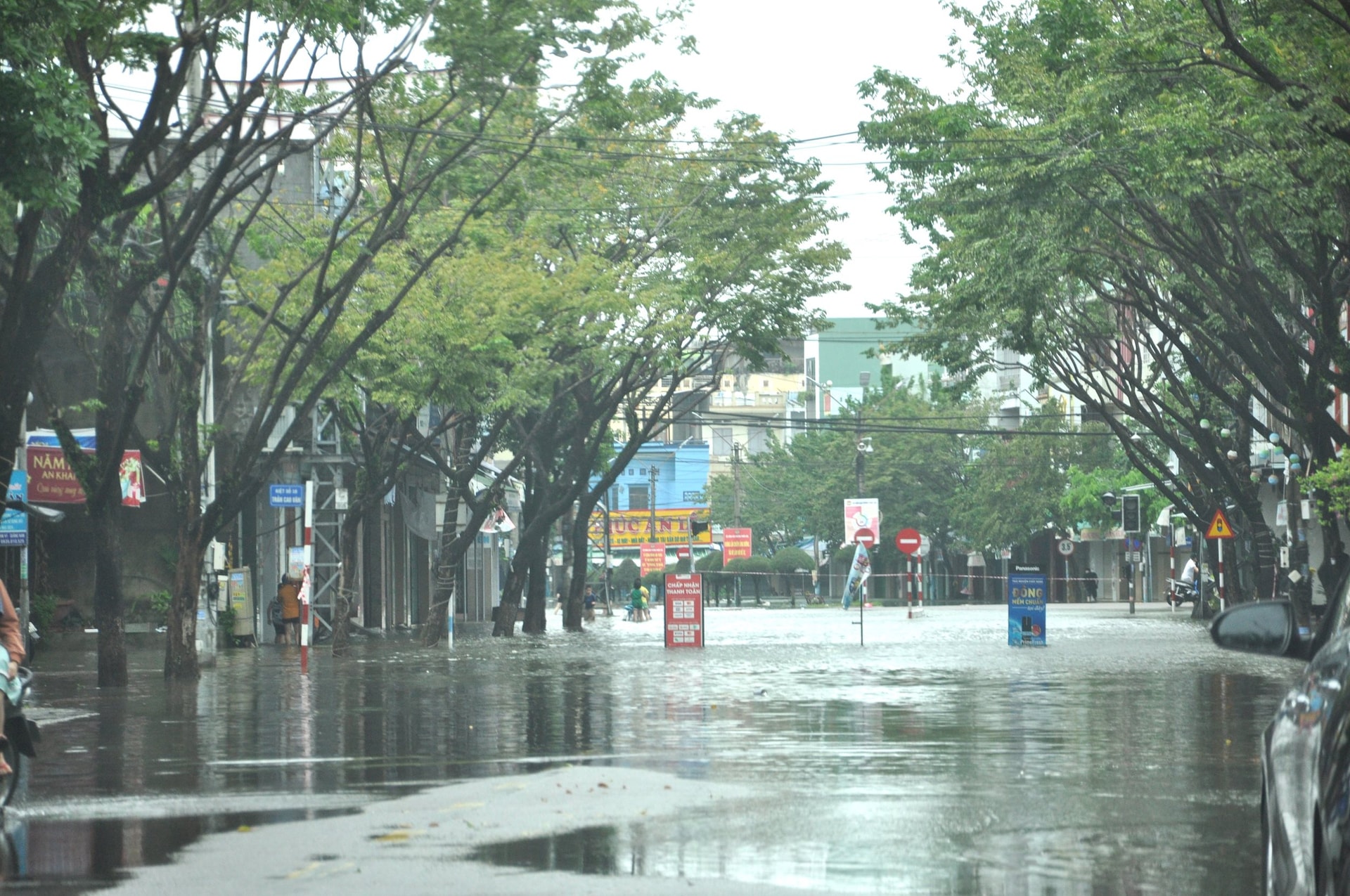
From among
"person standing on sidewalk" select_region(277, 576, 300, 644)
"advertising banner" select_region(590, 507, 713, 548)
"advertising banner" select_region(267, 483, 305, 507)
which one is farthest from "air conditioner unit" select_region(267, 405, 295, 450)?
"advertising banner" select_region(590, 507, 713, 548)

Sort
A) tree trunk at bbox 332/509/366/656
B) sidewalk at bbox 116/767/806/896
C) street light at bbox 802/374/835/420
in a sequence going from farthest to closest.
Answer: street light at bbox 802/374/835/420, tree trunk at bbox 332/509/366/656, sidewalk at bbox 116/767/806/896

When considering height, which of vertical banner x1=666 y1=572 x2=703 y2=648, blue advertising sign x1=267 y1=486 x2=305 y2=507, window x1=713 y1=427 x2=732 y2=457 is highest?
window x1=713 y1=427 x2=732 y2=457

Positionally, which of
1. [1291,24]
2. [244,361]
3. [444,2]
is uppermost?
[444,2]

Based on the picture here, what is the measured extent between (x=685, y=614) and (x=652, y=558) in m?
43.4

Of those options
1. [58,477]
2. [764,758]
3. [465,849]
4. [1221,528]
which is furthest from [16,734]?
[1221,528]

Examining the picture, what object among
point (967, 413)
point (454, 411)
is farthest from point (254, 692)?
point (967, 413)

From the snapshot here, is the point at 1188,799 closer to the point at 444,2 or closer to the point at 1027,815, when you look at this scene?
the point at 1027,815

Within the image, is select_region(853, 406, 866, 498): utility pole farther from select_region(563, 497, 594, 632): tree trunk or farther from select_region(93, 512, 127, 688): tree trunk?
select_region(93, 512, 127, 688): tree trunk

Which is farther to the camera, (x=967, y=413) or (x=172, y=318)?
(x=967, y=413)

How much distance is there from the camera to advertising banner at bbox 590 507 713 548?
9494cm

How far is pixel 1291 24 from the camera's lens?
60.1ft

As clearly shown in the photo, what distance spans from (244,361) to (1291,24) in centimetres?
1356

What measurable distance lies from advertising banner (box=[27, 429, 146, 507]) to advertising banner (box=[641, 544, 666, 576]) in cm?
4499

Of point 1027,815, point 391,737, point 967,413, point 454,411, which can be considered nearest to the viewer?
point 1027,815
